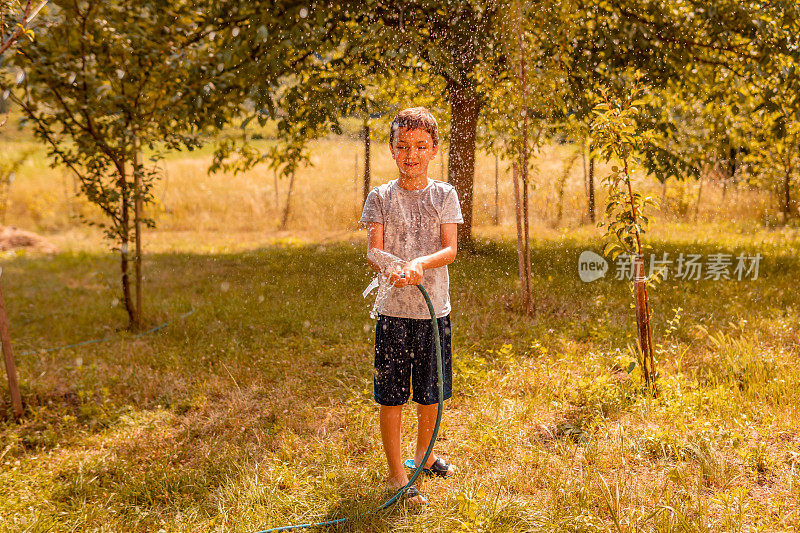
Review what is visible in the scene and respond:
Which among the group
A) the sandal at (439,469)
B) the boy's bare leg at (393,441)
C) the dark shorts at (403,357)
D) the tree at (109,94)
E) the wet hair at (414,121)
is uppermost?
the tree at (109,94)

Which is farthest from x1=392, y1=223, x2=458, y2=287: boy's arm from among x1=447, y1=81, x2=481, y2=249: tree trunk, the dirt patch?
the dirt patch

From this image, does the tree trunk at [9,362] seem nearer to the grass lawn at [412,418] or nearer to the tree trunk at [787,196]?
the grass lawn at [412,418]

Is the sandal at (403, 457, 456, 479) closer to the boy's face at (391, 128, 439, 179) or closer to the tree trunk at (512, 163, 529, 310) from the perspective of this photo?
the boy's face at (391, 128, 439, 179)

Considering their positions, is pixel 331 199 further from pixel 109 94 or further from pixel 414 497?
pixel 414 497

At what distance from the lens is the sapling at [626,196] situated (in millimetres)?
3549

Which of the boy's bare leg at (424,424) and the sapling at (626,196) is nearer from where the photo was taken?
the boy's bare leg at (424,424)

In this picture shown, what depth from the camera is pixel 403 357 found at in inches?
105

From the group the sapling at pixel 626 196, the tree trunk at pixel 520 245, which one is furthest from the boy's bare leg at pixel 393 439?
the tree trunk at pixel 520 245

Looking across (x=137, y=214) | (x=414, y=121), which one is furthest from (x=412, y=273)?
(x=137, y=214)

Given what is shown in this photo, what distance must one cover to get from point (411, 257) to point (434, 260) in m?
0.22

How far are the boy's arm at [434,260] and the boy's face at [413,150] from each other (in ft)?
0.96

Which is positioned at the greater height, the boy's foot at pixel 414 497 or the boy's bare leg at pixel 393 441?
the boy's bare leg at pixel 393 441

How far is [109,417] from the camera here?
3918mm

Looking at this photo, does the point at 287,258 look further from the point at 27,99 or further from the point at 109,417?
the point at 109,417
